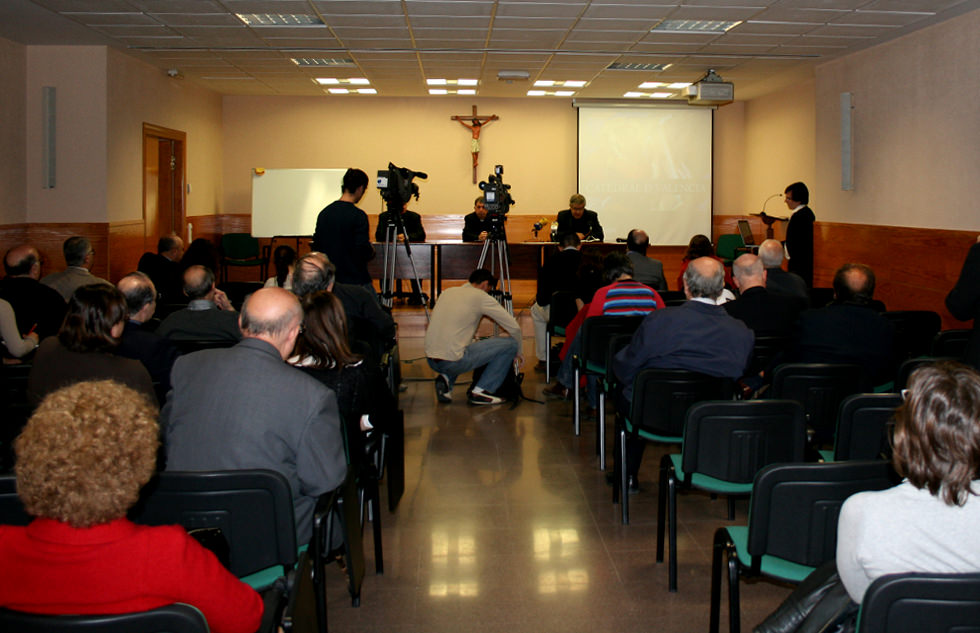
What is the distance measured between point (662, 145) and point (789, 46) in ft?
13.6

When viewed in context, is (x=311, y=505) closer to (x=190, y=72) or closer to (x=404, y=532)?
(x=404, y=532)

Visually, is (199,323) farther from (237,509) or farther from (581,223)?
(581,223)

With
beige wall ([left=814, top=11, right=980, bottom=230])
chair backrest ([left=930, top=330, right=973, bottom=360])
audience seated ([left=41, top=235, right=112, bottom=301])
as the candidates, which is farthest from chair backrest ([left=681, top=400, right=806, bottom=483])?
beige wall ([left=814, top=11, right=980, bottom=230])

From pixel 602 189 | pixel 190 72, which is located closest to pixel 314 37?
pixel 190 72

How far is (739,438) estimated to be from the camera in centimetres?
302

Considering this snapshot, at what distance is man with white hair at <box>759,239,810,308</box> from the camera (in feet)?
18.1

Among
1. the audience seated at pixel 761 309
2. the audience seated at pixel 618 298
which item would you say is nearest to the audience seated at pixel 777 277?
the audience seated at pixel 618 298

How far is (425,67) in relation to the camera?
9961mm

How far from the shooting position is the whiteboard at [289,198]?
12312 mm

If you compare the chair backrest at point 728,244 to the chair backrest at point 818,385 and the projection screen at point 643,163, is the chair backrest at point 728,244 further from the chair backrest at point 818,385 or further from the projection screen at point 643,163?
the chair backrest at point 818,385

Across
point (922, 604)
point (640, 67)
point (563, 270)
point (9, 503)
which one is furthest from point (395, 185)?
point (922, 604)

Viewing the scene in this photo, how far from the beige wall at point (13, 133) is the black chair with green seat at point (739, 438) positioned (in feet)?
25.7

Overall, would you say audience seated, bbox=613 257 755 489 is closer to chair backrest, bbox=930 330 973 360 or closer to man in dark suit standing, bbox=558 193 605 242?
chair backrest, bbox=930 330 973 360

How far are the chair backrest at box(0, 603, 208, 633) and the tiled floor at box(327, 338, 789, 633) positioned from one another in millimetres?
1634
